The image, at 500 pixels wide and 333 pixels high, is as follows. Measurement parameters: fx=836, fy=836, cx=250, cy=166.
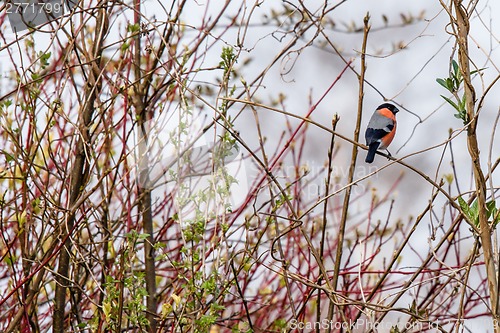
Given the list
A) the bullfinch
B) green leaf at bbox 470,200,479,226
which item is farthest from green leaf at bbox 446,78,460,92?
green leaf at bbox 470,200,479,226

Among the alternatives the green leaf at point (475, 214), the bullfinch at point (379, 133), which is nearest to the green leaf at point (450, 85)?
the bullfinch at point (379, 133)

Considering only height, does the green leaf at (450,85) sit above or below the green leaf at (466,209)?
above

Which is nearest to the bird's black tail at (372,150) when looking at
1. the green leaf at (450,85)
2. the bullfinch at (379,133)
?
the bullfinch at (379,133)

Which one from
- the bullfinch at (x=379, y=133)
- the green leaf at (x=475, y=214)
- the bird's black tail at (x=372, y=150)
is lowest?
the green leaf at (x=475, y=214)

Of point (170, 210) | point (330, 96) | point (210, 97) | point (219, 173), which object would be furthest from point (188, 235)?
point (330, 96)

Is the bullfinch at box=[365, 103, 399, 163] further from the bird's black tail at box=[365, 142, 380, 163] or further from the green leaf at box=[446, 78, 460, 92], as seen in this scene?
the green leaf at box=[446, 78, 460, 92]

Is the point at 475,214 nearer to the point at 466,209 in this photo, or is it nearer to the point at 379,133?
the point at 466,209

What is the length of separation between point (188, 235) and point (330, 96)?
6.40 meters

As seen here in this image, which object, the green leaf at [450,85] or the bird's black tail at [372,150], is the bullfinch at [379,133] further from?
the green leaf at [450,85]

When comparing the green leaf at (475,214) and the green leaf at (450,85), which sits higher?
the green leaf at (450,85)

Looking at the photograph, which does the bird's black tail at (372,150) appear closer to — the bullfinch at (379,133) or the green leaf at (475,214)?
the bullfinch at (379,133)

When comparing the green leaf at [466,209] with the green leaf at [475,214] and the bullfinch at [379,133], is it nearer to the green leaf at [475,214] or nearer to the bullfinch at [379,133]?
the green leaf at [475,214]

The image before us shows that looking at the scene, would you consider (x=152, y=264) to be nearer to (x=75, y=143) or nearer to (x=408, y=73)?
(x=75, y=143)

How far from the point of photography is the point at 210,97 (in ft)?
14.4
